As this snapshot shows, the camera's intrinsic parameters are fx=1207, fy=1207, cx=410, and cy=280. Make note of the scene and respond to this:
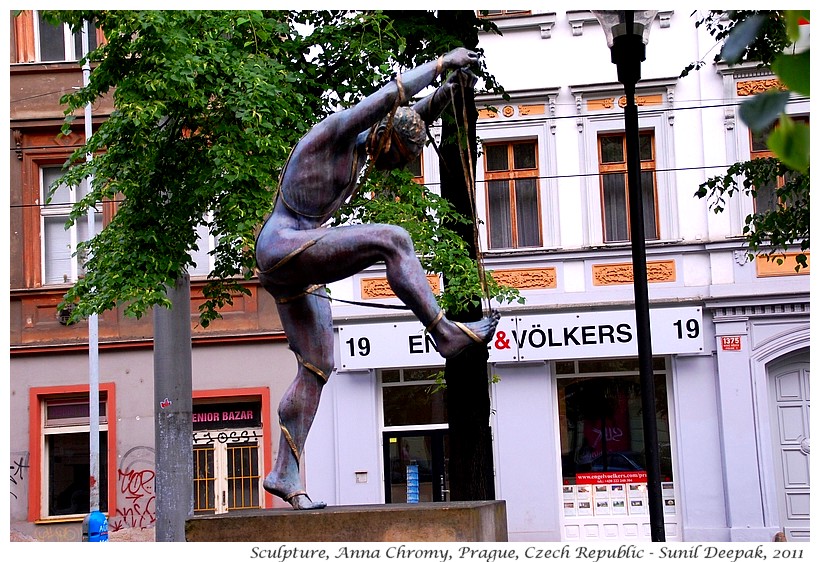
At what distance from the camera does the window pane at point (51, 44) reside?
19.5 metres

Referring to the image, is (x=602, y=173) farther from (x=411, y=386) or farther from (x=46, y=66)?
(x=46, y=66)

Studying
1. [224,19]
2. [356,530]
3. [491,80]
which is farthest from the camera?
[491,80]

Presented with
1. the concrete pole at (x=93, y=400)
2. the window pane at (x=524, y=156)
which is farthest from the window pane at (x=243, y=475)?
the window pane at (x=524, y=156)

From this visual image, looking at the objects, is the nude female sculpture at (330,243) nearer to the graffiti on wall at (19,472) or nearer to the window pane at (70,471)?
the window pane at (70,471)

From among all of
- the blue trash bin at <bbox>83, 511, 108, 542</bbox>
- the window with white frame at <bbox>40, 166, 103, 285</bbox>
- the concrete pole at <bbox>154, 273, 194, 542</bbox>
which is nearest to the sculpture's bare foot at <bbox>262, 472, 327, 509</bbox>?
the concrete pole at <bbox>154, 273, 194, 542</bbox>

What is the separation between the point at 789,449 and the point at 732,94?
533 centimetres

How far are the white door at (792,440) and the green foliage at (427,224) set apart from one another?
789 centimetres

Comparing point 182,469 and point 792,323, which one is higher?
point 792,323

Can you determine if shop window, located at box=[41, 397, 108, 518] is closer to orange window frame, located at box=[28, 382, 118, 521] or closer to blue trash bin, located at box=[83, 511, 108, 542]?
orange window frame, located at box=[28, 382, 118, 521]

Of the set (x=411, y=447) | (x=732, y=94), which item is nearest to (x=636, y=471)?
(x=411, y=447)

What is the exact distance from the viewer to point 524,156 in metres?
18.8

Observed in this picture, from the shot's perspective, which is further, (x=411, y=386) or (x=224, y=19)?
(x=411, y=386)

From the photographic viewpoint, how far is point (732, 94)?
59.3 feet

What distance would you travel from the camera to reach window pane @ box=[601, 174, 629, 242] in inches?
731
